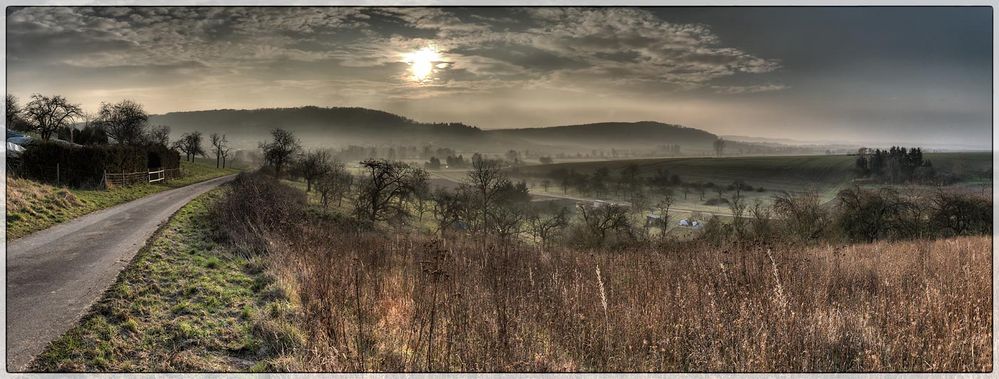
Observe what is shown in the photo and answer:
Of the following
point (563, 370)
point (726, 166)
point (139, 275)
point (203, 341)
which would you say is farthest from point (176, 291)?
point (726, 166)

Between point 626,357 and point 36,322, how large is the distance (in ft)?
24.6

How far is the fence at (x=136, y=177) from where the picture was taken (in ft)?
96.0

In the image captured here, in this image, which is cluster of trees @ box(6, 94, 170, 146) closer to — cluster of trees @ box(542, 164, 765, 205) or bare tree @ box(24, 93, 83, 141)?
bare tree @ box(24, 93, 83, 141)

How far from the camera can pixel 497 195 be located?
47.6 metres

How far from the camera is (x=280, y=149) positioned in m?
45.9

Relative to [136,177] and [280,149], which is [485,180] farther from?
[136,177]

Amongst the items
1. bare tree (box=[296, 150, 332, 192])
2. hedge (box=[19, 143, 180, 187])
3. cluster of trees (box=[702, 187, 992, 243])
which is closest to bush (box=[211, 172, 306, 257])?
hedge (box=[19, 143, 180, 187])

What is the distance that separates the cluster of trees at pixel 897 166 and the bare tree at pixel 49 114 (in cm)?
9123

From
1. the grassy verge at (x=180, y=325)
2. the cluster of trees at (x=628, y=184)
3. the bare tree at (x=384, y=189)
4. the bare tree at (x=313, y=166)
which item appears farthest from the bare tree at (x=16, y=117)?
the cluster of trees at (x=628, y=184)

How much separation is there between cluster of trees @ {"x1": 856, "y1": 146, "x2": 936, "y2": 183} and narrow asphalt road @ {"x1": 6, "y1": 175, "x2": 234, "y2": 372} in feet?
216

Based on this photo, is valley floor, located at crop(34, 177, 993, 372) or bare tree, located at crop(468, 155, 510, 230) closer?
valley floor, located at crop(34, 177, 993, 372)

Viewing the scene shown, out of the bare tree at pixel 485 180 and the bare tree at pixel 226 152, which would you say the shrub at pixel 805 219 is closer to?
the bare tree at pixel 485 180

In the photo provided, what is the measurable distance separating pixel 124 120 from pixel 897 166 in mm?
83320

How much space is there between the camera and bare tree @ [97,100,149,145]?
156 feet
